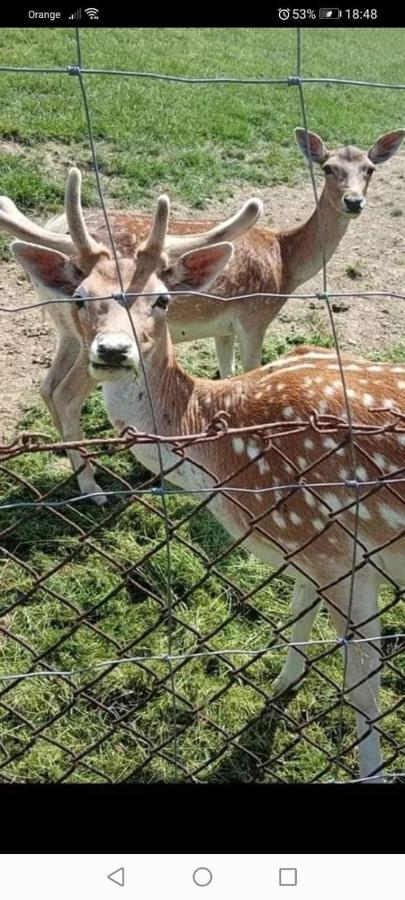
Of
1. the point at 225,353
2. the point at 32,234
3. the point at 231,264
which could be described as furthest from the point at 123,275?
the point at 225,353

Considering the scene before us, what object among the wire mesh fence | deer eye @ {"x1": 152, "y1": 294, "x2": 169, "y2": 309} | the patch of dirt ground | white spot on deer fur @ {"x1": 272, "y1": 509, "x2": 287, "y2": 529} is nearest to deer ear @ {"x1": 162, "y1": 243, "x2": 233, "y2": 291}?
deer eye @ {"x1": 152, "y1": 294, "x2": 169, "y2": 309}

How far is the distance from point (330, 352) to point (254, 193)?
5.15m

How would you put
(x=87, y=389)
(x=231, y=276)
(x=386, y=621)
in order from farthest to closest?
1. (x=231, y=276)
2. (x=87, y=389)
3. (x=386, y=621)

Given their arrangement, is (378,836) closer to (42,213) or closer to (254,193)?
(42,213)

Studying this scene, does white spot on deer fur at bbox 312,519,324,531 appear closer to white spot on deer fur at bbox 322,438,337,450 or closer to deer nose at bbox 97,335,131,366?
white spot on deer fur at bbox 322,438,337,450

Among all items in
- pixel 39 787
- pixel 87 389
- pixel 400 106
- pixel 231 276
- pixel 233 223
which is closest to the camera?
pixel 39 787

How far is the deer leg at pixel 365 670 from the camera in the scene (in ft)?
9.44

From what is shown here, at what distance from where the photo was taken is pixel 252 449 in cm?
308

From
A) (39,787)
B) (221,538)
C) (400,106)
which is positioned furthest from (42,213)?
(400,106)

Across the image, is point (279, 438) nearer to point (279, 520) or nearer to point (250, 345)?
point (279, 520)

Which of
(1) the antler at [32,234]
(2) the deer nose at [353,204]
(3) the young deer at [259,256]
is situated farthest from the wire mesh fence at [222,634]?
(2) the deer nose at [353,204]

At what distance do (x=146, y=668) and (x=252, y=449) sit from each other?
2.73ft

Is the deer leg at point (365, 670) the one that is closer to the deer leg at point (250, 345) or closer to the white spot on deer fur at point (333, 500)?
the white spot on deer fur at point (333, 500)

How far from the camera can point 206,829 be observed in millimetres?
2502
